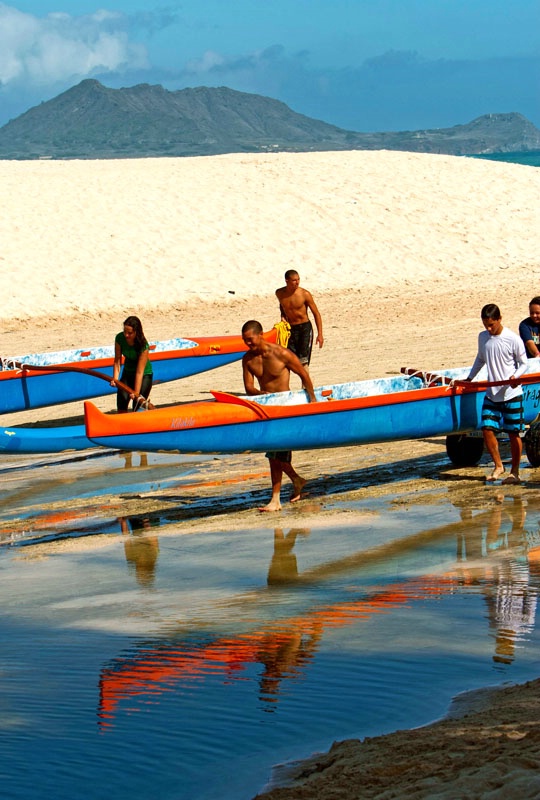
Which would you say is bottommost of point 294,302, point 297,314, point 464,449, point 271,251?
point 464,449

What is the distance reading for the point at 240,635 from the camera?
6.05 m

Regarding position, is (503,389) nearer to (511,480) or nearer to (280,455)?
(511,480)

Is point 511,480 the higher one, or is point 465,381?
point 465,381

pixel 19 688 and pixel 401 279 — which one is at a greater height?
pixel 401 279

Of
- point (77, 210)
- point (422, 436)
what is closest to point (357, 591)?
point (422, 436)

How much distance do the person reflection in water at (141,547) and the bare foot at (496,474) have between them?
259cm

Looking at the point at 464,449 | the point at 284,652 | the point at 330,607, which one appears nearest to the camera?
the point at 284,652

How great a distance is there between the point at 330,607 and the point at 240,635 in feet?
2.05

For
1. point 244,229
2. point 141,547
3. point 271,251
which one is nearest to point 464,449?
Answer: point 141,547

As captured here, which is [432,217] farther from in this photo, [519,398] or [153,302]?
[519,398]

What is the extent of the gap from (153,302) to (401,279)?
565 cm

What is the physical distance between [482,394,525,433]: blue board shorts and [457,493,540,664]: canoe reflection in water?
64cm

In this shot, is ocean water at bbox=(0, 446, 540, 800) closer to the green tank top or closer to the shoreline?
the shoreline

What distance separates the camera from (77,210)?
29.7 meters
